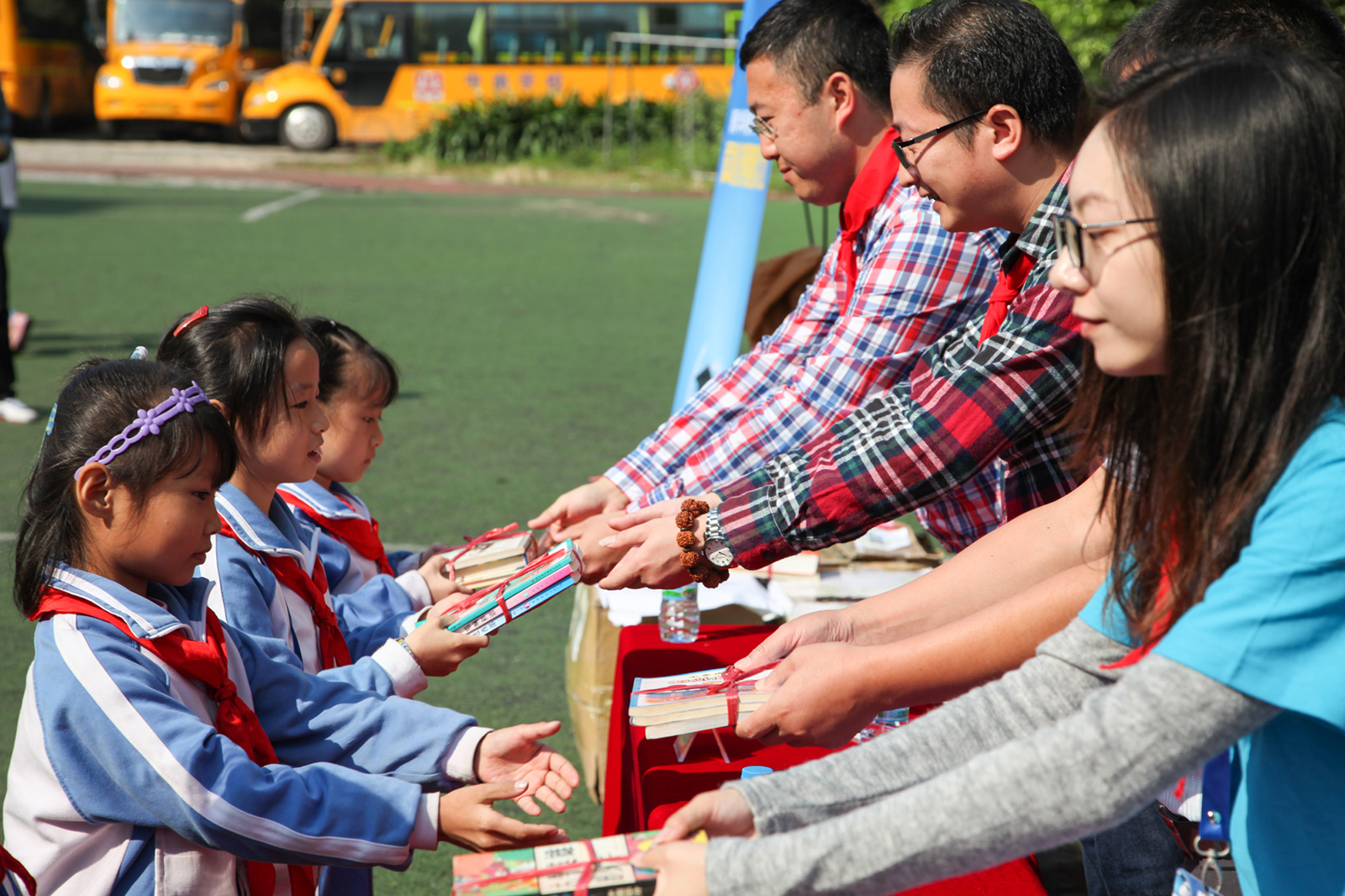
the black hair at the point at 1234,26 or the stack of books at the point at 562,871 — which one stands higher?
the black hair at the point at 1234,26

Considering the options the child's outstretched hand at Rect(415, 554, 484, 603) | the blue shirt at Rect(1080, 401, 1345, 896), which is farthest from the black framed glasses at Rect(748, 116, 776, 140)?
the blue shirt at Rect(1080, 401, 1345, 896)

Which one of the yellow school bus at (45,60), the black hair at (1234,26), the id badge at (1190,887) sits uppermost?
the yellow school bus at (45,60)

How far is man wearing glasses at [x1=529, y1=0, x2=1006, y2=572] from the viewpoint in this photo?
2.50m

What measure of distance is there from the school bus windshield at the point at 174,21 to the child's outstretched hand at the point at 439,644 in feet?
75.3

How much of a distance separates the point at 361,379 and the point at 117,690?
1293 mm

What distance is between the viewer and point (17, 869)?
158cm

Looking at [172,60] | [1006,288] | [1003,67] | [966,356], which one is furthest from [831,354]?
[172,60]

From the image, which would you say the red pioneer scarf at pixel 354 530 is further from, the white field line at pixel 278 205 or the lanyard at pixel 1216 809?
the white field line at pixel 278 205

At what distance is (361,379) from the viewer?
2824 millimetres

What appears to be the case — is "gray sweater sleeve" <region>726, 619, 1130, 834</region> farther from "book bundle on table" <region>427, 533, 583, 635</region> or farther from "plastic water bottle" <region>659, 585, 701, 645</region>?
"plastic water bottle" <region>659, 585, 701, 645</region>

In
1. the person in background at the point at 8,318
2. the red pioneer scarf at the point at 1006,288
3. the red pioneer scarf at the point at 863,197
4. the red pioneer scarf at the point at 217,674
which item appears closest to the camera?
the red pioneer scarf at the point at 217,674

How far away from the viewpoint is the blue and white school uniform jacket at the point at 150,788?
164 cm

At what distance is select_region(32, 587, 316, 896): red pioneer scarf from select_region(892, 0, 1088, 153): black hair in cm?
158

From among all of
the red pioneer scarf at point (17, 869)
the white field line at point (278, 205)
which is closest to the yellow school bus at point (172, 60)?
the white field line at point (278, 205)
